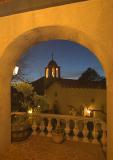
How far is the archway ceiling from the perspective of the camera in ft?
13.6

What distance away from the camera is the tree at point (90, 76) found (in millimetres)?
24219

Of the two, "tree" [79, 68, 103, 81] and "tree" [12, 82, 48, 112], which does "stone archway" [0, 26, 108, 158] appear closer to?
"tree" [12, 82, 48, 112]

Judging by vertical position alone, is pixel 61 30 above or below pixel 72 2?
below

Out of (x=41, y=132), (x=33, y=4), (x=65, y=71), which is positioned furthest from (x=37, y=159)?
(x=65, y=71)

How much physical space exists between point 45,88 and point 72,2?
781 inches

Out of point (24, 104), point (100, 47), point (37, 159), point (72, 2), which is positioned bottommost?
point (37, 159)

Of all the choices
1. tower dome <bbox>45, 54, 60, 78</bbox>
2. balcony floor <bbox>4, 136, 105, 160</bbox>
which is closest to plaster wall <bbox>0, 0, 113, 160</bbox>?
balcony floor <bbox>4, 136, 105, 160</bbox>

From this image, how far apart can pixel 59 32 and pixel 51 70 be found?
21916 mm

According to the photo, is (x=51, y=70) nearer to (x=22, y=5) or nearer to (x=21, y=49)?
(x=21, y=49)

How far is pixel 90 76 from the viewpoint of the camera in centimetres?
2517

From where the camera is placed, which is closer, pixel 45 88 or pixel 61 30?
pixel 61 30

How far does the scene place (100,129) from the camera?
6.19 metres

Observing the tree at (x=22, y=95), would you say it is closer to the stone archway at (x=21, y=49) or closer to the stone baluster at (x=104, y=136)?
the stone archway at (x=21, y=49)

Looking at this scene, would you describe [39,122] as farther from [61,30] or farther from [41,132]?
[61,30]
